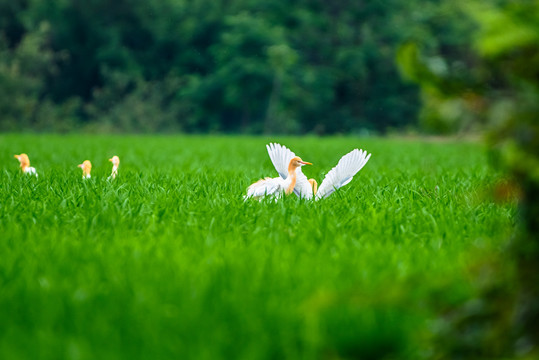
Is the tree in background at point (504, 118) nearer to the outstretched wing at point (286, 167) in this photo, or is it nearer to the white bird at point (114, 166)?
the outstretched wing at point (286, 167)

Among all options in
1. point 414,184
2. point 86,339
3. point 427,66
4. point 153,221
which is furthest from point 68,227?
point 414,184

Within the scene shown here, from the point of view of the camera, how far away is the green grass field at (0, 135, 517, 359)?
84.6 inches

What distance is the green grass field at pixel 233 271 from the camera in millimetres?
2148

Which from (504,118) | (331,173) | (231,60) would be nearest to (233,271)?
(504,118)

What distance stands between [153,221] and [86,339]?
1.89m

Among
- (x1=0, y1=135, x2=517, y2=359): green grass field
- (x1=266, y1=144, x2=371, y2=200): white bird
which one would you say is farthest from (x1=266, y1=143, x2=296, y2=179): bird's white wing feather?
(x1=0, y1=135, x2=517, y2=359): green grass field

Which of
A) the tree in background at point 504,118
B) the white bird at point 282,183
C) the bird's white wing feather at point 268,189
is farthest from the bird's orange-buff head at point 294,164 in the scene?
the tree in background at point 504,118

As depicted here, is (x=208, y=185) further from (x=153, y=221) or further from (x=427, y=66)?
(x=427, y=66)

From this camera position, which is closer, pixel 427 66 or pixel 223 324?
pixel 427 66

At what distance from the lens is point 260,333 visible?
7.49 ft

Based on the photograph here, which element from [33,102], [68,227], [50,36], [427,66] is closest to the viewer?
[427,66]

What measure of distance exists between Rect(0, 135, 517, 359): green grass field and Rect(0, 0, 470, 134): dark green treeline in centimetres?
2688

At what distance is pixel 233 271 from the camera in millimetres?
2934

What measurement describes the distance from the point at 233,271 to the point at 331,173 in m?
2.04
